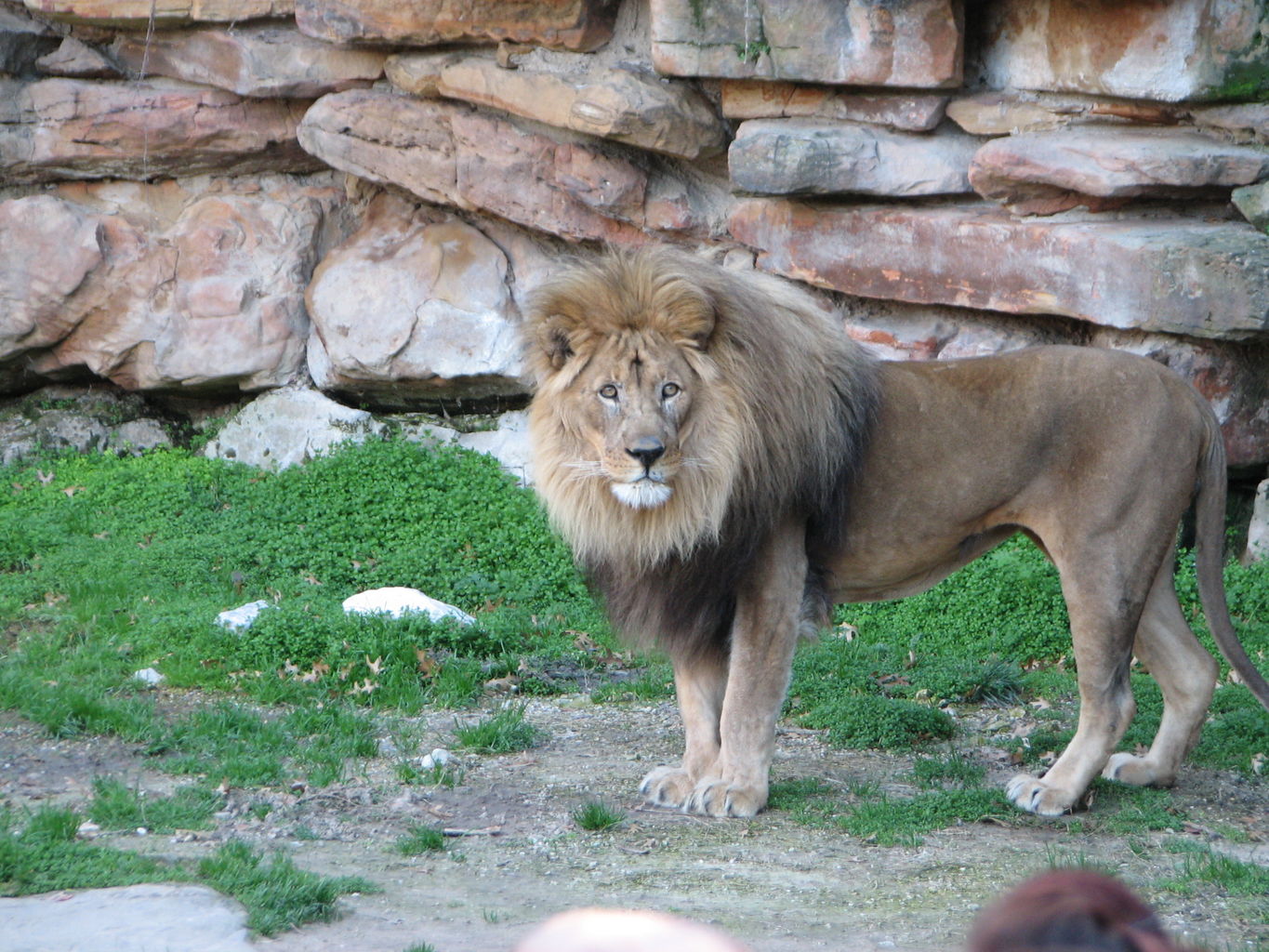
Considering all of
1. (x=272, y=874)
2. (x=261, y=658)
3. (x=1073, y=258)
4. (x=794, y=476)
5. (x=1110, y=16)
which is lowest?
(x=261, y=658)

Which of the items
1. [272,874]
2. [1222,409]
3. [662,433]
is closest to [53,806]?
[272,874]

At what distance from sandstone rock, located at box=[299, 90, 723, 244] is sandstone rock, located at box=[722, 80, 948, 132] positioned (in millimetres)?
693

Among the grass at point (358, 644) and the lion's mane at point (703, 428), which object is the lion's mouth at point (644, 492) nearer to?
the lion's mane at point (703, 428)

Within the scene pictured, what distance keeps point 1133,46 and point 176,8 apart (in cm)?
558

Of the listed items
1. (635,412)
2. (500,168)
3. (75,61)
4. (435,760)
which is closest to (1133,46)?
(635,412)

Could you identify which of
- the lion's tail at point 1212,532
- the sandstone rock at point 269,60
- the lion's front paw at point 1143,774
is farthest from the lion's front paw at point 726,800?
the sandstone rock at point 269,60

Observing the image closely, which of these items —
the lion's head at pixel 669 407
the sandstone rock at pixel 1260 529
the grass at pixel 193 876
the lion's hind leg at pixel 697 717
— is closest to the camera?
the grass at pixel 193 876

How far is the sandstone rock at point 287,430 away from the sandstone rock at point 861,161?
324 cm

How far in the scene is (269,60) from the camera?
28.5ft

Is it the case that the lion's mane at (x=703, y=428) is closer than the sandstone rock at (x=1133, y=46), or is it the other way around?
the lion's mane at (x=703, y=428)

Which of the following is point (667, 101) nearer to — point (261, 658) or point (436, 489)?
point (436, 489)

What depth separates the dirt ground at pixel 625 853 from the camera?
3.72 meters

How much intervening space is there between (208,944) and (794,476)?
235cm

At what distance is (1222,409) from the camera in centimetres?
653
